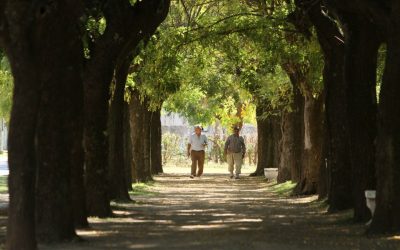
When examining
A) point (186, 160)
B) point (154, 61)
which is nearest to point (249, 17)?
point (154, 61)

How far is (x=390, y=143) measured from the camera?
47.1 feet

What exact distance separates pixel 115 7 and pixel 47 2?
251 inches

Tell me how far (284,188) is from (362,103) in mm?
14845

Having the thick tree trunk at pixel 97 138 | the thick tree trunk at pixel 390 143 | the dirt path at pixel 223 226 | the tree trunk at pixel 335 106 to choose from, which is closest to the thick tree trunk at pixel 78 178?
the dirt path at pixel 223 226

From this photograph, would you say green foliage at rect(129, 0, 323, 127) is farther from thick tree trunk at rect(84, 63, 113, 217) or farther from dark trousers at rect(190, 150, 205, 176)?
thick tree trunk at rect(84, 63, 113, 217)

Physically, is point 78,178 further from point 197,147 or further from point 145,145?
point 197,147

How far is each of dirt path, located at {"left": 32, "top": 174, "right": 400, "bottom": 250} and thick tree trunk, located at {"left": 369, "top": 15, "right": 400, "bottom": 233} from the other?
0.44 metres

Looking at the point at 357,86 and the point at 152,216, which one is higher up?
the point at 357,86

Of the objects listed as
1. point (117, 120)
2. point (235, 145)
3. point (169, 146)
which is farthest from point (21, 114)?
point (169, 146)

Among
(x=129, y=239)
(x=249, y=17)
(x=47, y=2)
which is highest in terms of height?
(x=249, y=17)

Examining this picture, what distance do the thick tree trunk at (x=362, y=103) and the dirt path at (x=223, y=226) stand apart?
97 cm

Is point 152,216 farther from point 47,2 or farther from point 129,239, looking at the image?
point 47,2

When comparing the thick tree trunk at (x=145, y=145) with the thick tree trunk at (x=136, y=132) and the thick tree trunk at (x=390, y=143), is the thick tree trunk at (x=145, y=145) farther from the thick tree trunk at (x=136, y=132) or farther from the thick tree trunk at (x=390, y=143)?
the thick tree trunk at (x=390, y=143)

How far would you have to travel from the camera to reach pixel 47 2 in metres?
12.7
